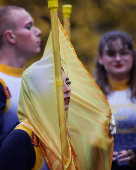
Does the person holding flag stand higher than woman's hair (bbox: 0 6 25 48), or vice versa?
woman's hair (bbox: 0 6 25 48)

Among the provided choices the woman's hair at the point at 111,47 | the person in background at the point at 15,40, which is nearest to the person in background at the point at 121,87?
the woman's hair at the point at 111,47

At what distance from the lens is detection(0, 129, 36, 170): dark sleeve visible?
202 centimetres

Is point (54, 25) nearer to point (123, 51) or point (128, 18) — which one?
point (123, 51)

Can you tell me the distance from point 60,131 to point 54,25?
54cm

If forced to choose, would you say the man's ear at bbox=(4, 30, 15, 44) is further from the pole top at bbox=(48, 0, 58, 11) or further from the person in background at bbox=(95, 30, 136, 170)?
the pole top at bbox=(48, 0, 58, 11)

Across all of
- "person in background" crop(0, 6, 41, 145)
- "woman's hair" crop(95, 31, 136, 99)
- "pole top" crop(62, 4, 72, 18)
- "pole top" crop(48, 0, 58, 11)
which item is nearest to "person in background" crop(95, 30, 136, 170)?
"woman's hair" crop(95, 31, 136, 99)

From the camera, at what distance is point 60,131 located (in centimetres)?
204

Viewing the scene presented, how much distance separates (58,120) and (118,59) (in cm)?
172

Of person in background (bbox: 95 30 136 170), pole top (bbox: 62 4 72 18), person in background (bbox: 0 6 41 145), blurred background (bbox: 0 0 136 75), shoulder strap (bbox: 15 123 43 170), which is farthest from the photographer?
blurred background (bbox: 0 0 136 75)

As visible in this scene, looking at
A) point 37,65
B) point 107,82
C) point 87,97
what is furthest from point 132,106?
point 37,65


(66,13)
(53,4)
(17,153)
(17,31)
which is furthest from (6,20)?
(17,153)

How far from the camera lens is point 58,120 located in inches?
84.0

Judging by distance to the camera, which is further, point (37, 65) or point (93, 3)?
point (93, 3)

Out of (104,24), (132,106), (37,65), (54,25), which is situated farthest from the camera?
(104,24)
